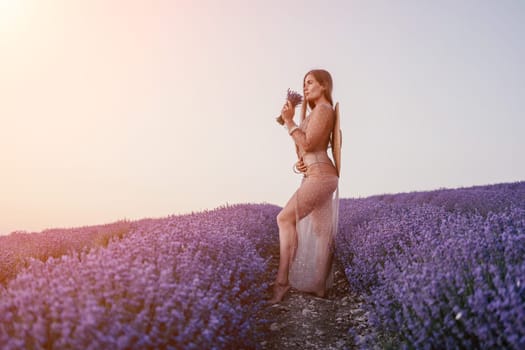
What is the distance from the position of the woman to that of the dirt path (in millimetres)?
150

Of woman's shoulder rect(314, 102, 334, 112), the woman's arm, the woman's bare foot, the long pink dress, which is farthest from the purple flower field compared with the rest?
woman's shoulder rect(314, 102, 334, 112)

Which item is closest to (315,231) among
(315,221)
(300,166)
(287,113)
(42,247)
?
(315,221)

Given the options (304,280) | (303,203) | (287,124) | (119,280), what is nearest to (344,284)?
(304,280)

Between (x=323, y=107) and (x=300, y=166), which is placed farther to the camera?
(x=300, y=166)

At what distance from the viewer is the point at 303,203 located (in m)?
3.86

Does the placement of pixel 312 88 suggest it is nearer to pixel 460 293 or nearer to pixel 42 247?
pixel 460 293

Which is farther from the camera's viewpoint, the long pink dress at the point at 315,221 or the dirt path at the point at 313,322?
the long pink dress at the point at 315,221

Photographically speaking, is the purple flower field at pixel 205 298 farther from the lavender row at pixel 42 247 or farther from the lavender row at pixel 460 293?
the lavender row at pixel 42 247

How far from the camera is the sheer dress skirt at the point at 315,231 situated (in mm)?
3898

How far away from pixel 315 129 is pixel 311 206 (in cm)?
71

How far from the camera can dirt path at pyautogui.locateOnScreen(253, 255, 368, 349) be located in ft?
10.9

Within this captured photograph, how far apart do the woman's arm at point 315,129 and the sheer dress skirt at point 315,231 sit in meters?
0.23

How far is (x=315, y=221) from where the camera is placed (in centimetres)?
412

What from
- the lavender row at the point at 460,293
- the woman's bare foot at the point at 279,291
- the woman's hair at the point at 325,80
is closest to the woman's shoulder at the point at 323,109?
the woman's hair at the point at 325,80
